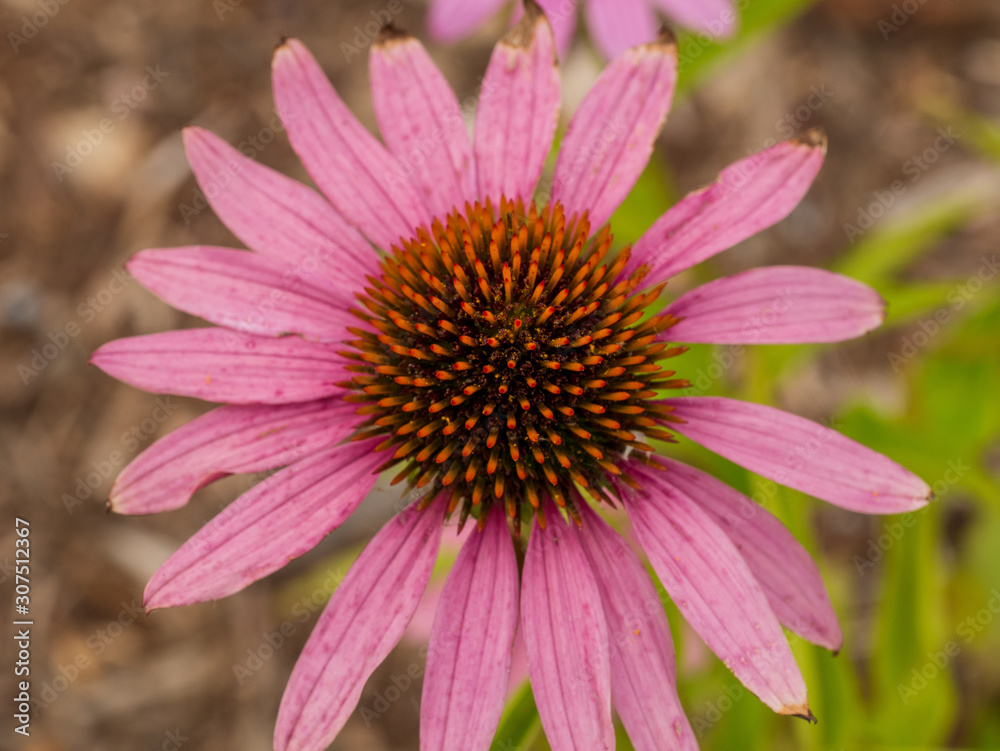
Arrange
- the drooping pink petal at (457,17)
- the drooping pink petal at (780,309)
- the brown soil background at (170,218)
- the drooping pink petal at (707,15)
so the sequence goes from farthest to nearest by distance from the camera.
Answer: the brown soil background at (170,218), the drooping pink petal at (457,17), the drooping pink petal at (707,15), the drooping pink petal at (780,309)

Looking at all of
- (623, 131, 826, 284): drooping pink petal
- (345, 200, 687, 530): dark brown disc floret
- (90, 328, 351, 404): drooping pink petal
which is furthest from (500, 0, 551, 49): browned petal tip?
(90, 328, 351, 404): drooping pink petal

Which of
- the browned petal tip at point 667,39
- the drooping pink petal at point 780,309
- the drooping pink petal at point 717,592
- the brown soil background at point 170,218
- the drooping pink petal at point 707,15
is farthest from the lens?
the brown soil background at point 170,218

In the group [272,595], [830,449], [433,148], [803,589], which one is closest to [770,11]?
[433,148]

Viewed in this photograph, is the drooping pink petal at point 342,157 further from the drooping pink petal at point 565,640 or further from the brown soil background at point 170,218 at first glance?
the brown soil background at point 170,218

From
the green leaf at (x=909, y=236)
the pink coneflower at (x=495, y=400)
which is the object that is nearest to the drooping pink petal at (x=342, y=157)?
the pink coneflower at (x=495, y=400)

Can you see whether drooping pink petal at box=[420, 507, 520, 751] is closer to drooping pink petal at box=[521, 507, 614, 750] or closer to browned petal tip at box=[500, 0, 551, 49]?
drooping pink petal at box=[521, 507, 614, 750]

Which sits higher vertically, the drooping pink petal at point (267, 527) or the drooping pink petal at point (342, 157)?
the drooping pink petal at point (342, 157)

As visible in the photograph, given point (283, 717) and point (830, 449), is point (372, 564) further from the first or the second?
point (830, 449)
